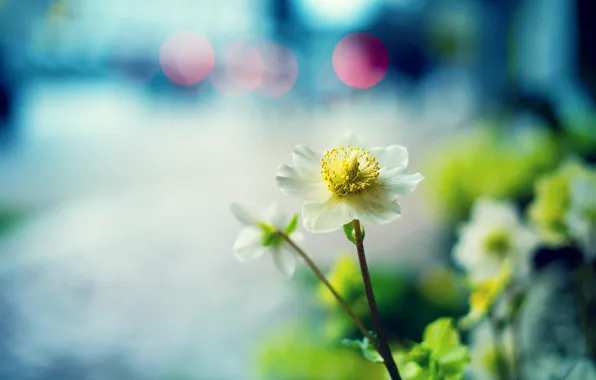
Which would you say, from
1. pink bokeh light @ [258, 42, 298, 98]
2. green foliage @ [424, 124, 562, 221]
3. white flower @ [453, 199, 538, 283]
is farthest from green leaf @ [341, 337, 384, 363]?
pink bokeh light @ [258, 42, 298, 98]

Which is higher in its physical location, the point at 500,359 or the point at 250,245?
the point at 250,245

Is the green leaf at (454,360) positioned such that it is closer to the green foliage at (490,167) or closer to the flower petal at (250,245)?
the flower petal at (250,245)

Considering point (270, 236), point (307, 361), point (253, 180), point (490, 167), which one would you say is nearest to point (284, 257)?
point (270, 236)

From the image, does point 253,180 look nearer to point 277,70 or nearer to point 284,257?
point 284,257

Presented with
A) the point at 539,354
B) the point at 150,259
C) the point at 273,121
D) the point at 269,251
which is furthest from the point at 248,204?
the point at 273,121

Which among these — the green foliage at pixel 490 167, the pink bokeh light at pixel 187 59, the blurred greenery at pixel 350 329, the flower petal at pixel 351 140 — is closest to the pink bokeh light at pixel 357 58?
the pink bokeh light at pixel 187 59
